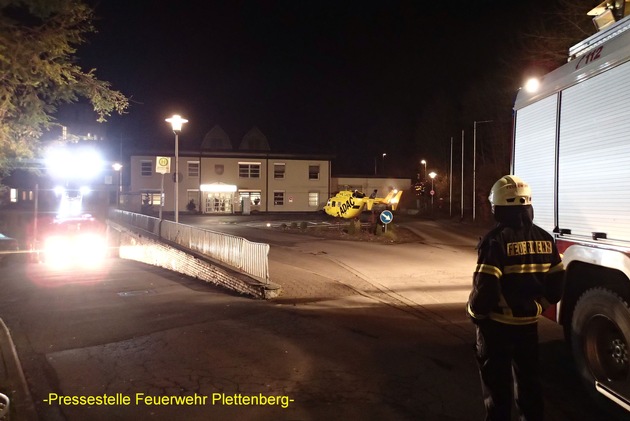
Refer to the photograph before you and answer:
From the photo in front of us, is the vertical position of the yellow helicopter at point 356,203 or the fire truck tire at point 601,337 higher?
the yellow helicopter at point 356,203

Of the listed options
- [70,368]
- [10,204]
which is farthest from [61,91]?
[10,204]

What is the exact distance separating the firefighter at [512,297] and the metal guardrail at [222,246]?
7.02m

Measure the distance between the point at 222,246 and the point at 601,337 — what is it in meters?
9.50

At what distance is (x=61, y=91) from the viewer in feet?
24.6

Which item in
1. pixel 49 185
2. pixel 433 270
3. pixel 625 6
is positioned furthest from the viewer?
pixel 49 185

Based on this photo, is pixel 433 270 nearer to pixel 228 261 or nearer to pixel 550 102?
pixel 228 261

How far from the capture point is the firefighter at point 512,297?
338 centimetres

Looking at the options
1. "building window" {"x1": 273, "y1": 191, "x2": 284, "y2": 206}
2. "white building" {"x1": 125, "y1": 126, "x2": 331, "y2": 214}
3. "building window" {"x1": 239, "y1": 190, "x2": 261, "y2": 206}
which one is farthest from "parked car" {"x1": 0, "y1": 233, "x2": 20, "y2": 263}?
"building window" {"x1": 273, "y1": 191, "x2": 284, "y2": 206}

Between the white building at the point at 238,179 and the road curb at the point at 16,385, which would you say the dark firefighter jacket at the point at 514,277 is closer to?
the road curb at the point at 16,385

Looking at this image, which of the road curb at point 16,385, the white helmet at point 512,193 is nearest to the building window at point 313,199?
the road curb at point 16,385

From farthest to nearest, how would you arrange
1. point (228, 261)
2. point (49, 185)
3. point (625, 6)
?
point (49, 185) → point (228, 261) → point (625, 6)

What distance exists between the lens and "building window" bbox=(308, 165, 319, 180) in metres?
54.2

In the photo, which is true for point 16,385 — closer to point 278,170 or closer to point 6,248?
point 6,248

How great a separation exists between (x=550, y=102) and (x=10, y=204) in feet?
194
